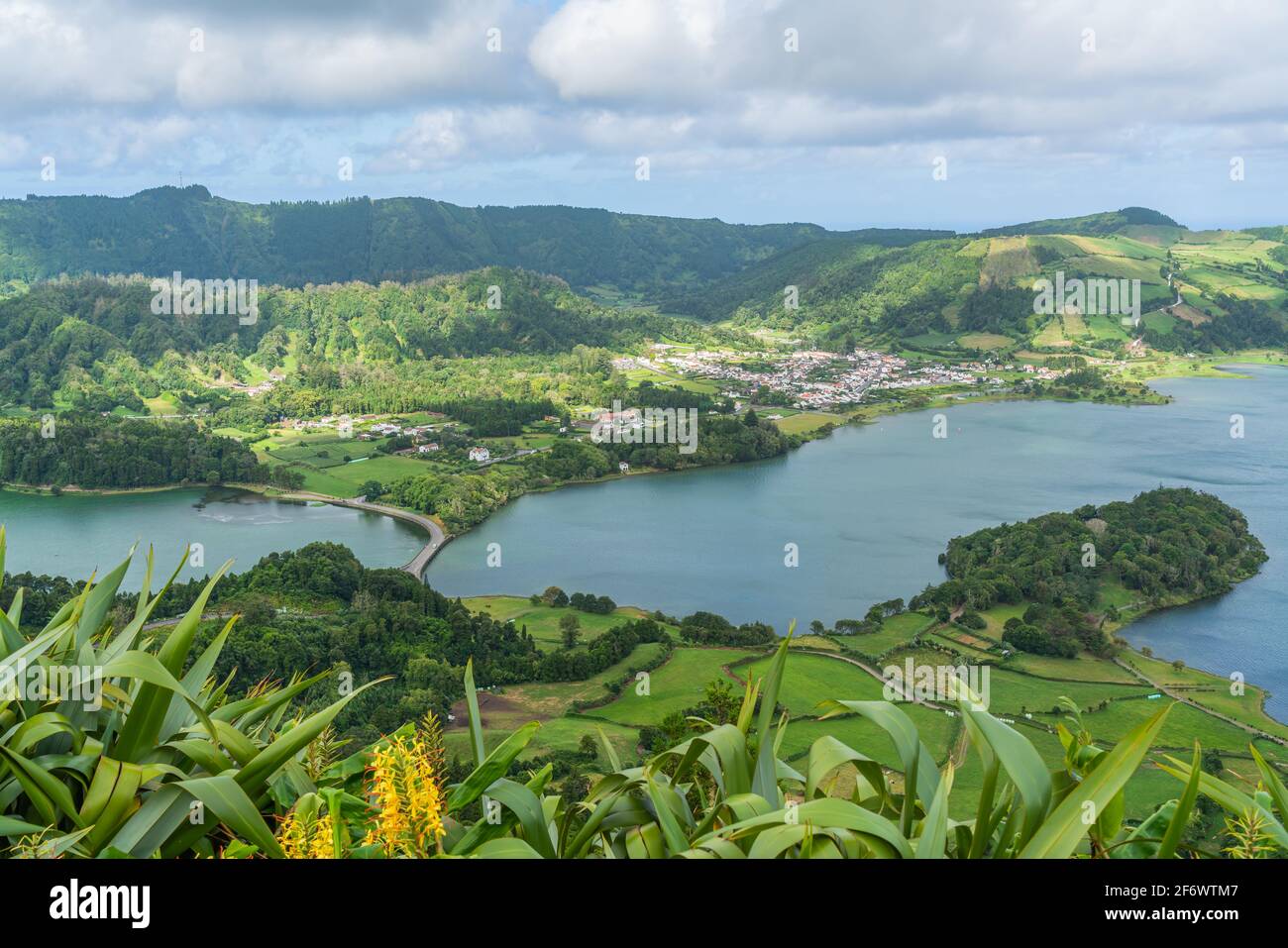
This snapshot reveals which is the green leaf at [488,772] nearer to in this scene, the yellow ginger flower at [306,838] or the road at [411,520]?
the yellow ginger flower at [306,838]

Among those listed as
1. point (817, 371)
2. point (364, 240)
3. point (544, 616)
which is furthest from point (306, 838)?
point (364, 240)

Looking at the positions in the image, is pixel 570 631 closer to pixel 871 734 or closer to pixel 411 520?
pixel 871 734

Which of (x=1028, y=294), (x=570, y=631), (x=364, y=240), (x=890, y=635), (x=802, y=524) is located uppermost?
(x=364, y=240)

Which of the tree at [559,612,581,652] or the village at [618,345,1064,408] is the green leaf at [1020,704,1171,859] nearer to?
the tree at [559,612,581,652]

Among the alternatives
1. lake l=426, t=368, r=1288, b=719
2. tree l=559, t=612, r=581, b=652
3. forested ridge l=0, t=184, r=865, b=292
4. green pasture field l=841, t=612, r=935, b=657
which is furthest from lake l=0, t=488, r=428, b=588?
forested ridge l=0, t=184, r=865, b=292

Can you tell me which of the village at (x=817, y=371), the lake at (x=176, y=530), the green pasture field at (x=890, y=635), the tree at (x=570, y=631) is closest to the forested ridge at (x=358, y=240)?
the village at (x=817, y=371)

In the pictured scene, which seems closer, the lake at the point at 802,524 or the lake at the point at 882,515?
the lake at the point at 882,515
